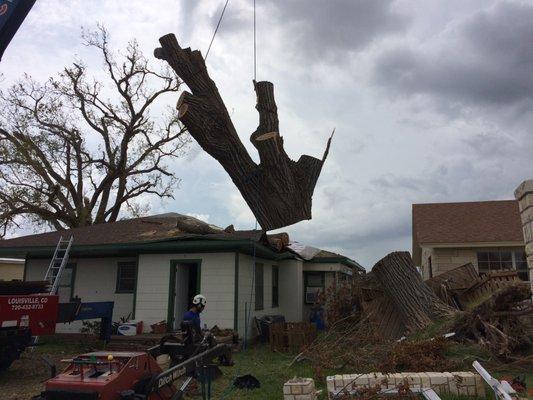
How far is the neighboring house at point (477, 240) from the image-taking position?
620 inches

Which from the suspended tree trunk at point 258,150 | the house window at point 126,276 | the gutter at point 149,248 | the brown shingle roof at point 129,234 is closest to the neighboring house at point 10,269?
the brown shingle roof at point 129,234

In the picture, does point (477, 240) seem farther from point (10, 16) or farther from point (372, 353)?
point (10, 16)

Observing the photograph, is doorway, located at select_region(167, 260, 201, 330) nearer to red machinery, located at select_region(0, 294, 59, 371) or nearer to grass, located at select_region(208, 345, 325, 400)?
grass, located at select_region(208, 345, 325, 400)

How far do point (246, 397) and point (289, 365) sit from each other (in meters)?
2.22

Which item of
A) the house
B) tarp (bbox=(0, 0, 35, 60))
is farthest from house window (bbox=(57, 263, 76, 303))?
tarp (bbox=(0, 0, 35, 60))

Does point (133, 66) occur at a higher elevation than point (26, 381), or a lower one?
higher

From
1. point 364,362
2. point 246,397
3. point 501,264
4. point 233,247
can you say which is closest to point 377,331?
point 364,362

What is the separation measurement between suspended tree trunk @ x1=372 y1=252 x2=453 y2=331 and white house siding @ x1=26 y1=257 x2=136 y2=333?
890 cm

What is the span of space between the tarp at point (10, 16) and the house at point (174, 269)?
7239 mm

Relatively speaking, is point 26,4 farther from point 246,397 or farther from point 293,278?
point 293,278

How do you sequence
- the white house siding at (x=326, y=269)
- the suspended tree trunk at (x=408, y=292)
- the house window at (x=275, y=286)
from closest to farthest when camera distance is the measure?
the suspended tree trunk at (x=408, y=292), the house window at (x=275, y=286), the white house siding at (x=326, y=269)

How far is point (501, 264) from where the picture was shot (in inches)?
629

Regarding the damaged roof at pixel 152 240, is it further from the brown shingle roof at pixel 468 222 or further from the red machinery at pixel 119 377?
the red machinery at pixel 119 377

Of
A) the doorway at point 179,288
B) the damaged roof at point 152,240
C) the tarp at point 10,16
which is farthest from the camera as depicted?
the doorway at point 179,288
